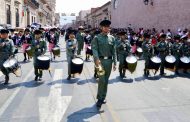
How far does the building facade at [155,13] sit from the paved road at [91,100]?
11.9 meters

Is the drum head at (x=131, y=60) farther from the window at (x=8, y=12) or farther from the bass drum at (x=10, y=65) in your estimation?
the window at (x=8, y=12)

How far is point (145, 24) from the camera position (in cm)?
3519

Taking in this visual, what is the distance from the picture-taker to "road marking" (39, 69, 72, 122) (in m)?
7.38

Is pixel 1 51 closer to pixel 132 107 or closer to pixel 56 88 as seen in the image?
pixel 56 88

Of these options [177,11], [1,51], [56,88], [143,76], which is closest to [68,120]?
[56,88]

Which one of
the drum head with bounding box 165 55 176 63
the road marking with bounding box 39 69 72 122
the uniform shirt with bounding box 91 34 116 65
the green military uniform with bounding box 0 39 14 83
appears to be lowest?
the road marking with bounding box 39 69 72 122

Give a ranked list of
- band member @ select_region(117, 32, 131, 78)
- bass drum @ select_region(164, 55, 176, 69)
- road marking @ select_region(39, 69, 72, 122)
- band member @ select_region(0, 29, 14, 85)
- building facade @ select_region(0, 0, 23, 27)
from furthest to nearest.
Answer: building facade @ select_region(0, 0, 23, 27)
bass drum @ select_region(164, 55, 176, 69)
band member @ select_region(117, 32, 131, 78)
band member @ select_region(0, 29, 14, 85)
road marking @ select_region(39, 69, 72, 122)

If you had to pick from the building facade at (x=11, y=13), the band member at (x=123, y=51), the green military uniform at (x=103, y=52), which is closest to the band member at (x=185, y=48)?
the band member at (x=123, y=51)

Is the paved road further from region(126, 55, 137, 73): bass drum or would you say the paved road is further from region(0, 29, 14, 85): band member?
region(0, 29, 14, 85): band member

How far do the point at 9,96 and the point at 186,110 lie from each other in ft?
15.8

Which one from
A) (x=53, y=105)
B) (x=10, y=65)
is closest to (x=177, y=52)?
(x=10, y=65)

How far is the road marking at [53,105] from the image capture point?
7379mm

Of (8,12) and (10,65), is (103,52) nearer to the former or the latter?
(10,65)

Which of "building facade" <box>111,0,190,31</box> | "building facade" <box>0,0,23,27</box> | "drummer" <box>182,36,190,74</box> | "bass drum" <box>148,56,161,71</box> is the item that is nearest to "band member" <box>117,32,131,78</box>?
"bass drum" <box>148,56,161,71</box>
